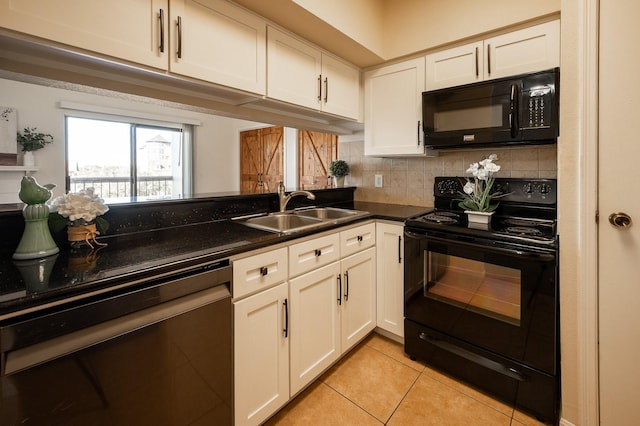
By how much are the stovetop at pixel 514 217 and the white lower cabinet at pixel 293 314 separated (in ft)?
1.59

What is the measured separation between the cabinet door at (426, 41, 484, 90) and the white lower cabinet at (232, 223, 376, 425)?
111 cm

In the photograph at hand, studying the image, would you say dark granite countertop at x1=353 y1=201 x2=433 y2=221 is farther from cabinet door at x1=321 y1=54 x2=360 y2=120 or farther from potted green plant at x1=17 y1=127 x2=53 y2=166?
potted green plant at x1=17 y1=127 x2=53 y2=166

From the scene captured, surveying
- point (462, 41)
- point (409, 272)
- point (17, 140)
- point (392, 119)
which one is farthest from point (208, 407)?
point (17, 140)

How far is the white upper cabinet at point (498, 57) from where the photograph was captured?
1639 mm

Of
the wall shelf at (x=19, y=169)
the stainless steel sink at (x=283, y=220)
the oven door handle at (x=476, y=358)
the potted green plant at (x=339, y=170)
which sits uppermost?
the wall shelf at (x=19, y=169)

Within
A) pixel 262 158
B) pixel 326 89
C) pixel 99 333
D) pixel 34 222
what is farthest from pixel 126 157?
pixel 99 333

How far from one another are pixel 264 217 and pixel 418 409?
1.39 meters

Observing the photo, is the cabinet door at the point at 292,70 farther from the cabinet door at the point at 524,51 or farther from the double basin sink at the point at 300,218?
the cabinet door at the point at 524,51

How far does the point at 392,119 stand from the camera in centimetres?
227

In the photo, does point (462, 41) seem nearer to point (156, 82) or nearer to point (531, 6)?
point (531, 6)

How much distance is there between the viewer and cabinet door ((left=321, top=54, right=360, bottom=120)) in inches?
81.2

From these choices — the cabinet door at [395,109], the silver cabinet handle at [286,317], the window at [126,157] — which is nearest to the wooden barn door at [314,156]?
the cabinet door at [395,109]

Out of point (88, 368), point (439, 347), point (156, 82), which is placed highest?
point (156, 82)

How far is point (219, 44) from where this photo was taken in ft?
4.71
